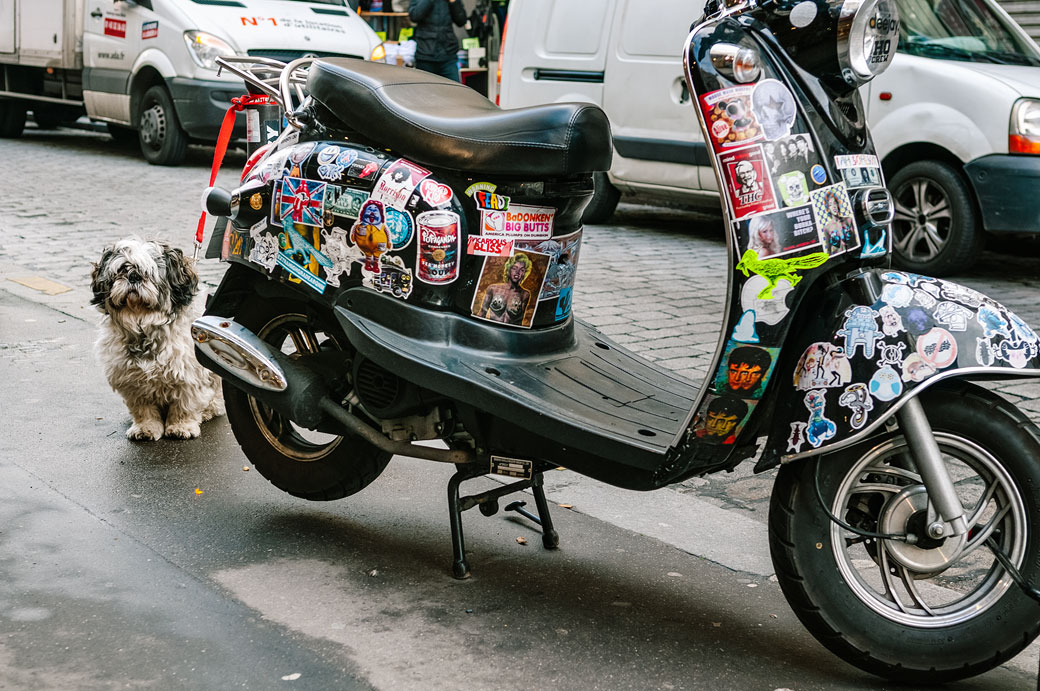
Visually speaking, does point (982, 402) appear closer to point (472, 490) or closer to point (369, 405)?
point (369, 405)

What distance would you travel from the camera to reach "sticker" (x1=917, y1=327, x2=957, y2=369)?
9.17 feet

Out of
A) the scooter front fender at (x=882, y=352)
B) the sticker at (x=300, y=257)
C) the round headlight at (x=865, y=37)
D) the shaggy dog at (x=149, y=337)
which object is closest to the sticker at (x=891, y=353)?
the scooter front fender at (x=882, y=352)

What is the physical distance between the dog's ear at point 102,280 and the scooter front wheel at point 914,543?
2.99 m

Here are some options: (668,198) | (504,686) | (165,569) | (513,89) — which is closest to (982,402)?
(504,686)

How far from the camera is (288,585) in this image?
3.55 meters

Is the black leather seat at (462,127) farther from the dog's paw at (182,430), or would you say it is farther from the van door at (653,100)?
the van door at (653,100)

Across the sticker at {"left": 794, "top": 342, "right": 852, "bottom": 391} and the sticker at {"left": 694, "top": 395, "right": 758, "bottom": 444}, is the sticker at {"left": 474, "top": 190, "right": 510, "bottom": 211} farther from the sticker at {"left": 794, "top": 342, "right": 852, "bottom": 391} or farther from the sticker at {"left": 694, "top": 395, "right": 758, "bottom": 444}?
the sticker at {"left": 794, "top": 342, "right": 852, "bottom": 391}

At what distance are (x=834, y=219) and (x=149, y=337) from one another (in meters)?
3.05

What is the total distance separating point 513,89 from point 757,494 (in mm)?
6861

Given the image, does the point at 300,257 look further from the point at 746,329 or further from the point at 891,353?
the point at 891,353

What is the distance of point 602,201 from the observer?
10.3 metres

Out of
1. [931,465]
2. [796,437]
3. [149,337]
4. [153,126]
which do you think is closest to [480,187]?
[796,437]

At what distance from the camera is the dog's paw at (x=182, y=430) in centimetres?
500

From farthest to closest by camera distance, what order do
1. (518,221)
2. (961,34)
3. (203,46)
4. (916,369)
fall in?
(203,46) → (961,34) → (518,221) → (916,369)
